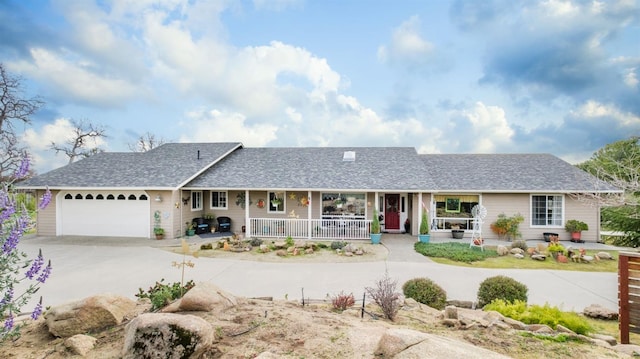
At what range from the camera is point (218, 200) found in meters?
17.7

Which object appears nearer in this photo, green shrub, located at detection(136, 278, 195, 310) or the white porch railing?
green shrub, located at detection(136, 278, 195, 310)

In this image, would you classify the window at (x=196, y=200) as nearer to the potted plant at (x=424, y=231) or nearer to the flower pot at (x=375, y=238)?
the flower pot at (x=375, y=238)

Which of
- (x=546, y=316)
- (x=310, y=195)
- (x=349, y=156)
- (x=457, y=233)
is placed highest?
(x=349, y=156)

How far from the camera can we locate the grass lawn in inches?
412

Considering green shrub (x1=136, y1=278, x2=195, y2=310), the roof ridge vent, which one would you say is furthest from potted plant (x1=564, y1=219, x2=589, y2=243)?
green shrub (x1=136, y1=278, x2=195, y2=310)

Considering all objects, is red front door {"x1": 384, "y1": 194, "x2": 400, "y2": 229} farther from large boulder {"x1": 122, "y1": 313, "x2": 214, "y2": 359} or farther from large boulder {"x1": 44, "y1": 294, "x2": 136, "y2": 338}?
large boulder {"x1": 122, "y1": 313, "x2": 214, "y2": 359}

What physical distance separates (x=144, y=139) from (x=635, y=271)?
39873mm

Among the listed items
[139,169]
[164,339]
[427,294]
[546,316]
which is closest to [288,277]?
[427,294]

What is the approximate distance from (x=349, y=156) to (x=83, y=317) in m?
16.1

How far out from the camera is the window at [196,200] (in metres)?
17.0

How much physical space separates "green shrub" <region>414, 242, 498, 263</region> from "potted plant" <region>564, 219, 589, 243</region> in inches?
225

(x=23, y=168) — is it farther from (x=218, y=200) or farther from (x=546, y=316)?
(x=218, y=200)

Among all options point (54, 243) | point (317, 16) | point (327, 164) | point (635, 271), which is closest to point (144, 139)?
point (54, 243)

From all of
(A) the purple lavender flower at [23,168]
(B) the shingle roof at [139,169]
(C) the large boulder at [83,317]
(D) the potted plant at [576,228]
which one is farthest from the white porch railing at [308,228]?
(A) the purple lavender flower at [23,168]
